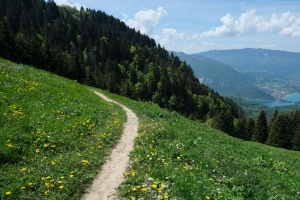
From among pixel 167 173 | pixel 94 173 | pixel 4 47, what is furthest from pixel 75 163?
pixel 4 47

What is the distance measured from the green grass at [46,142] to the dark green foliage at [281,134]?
7554 cm

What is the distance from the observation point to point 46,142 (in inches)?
460

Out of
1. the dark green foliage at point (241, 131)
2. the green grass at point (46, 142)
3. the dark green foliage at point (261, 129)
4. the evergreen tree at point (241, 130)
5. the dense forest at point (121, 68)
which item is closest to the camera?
the green grass at point (46, 142)

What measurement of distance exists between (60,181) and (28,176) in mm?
1192

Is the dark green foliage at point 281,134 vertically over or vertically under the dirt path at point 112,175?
under

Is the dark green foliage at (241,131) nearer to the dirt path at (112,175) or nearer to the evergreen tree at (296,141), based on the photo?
the evergreen tree at (296,141)

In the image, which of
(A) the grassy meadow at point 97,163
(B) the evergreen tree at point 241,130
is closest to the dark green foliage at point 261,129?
(B) the evergreen tree at point 241,130

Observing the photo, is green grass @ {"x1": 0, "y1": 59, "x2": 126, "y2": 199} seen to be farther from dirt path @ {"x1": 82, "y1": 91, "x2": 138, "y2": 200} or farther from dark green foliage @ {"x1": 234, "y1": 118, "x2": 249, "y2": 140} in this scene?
dark green foliage @ {"x1": 234, "y1": 118, "x2": 249, "y2": 140}

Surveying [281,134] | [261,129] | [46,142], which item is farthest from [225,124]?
[46,142]

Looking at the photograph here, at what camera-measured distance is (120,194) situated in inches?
339

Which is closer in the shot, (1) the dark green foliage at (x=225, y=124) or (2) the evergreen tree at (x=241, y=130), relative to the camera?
(2) the evergreen tree at (x=241, y=130)

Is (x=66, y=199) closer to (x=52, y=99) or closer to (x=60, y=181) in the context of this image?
(x=60, y=181)

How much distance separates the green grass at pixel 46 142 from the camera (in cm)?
825

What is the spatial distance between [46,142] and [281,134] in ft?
273
